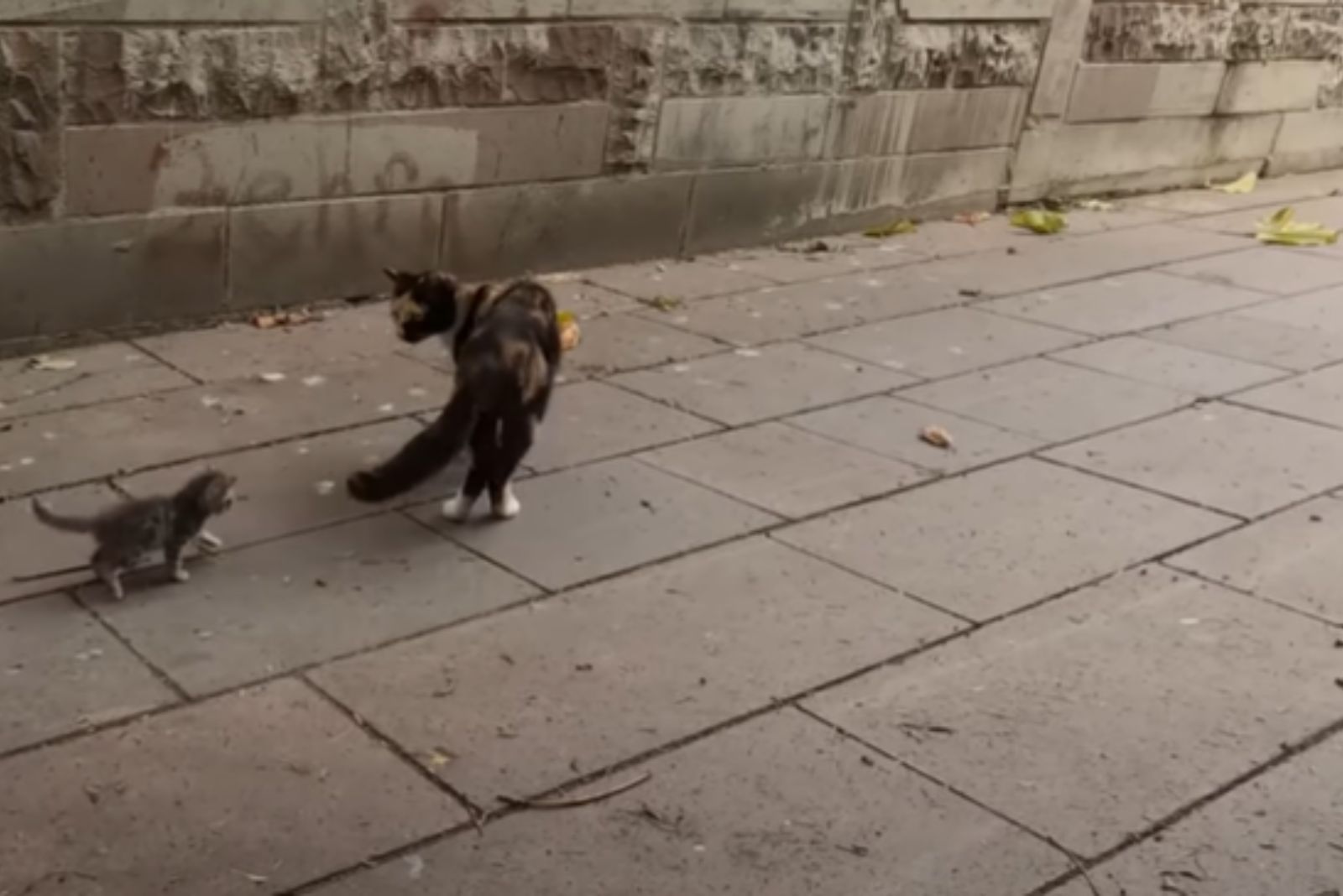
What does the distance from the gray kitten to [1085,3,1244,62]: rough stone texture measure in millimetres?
7261

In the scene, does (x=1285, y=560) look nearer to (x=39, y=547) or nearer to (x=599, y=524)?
(x=599, y=524)

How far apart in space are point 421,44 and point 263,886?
13.5ft

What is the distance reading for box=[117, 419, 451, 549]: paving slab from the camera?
4176mm

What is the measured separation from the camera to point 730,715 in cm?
339

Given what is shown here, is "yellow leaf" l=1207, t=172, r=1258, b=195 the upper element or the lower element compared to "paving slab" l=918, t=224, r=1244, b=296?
upper

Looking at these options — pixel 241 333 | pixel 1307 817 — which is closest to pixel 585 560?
pixel 1307 817

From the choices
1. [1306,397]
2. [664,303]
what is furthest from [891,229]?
[1306,397]

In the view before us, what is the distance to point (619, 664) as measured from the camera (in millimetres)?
3570

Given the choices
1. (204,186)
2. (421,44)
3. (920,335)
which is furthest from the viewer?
(920,335)

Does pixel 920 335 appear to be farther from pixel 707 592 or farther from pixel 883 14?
pixel 707 592

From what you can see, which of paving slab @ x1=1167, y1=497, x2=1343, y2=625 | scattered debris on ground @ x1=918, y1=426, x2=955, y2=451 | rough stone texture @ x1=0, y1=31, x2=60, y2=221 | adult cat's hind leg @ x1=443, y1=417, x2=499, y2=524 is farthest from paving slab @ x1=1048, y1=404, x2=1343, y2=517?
rough stone texture @ x1=0, y1=31, x2=60, y2=221

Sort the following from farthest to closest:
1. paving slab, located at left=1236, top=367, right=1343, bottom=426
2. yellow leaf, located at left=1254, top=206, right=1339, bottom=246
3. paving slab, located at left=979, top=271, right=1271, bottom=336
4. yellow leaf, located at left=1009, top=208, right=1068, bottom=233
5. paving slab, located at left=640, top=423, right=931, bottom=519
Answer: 1. yellow leaf, located at left=1254, top=206, right=1339, bottom=246
2. yellow leaf, located at left=1009, top=208, right=1068, bottom=233
3. paving slab, located at left=979, top=271, right=1271, bottom=336
4. paving slab, located at left=1236, top=367, right=1343, bottom=426
5. paving slab, located at left=640, top=423, right=931, bottom=519

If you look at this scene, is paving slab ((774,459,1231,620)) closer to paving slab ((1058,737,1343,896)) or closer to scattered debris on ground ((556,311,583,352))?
paving slab ((1058,737,1343,896))

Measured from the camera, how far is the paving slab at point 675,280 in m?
6.87
